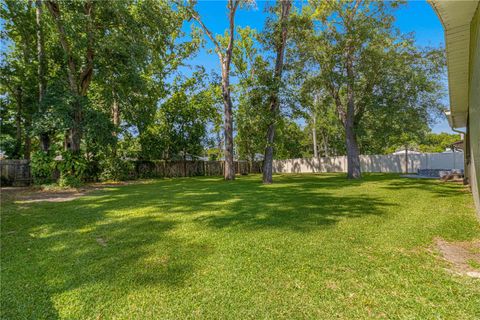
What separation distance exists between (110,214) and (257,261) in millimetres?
3818

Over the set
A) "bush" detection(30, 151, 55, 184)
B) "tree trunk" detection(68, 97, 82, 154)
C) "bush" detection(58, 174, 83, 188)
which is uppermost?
"tree trunk" detection(68, 97, 82, 154)

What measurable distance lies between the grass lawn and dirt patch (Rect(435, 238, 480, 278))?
5.1 inches

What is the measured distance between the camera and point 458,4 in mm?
2816

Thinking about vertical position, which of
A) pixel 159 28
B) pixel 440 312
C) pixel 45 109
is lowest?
pixel 440 312

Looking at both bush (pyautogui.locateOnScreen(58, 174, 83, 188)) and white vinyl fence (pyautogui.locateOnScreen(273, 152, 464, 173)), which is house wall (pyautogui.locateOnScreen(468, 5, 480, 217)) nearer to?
bush (pyautogui.locateOnScreen(58, 174, 83, 188))

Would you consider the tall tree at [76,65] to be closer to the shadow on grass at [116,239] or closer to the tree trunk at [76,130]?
the tree trunk at [76,130]

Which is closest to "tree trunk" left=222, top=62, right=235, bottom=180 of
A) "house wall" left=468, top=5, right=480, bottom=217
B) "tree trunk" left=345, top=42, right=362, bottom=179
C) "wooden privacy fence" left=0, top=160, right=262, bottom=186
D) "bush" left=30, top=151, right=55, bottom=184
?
"wooden privacy fence" left=0, top=160, right=262, bottom=186

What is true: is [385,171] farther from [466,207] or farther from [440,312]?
[440,312]

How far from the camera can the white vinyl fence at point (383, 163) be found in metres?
17.7

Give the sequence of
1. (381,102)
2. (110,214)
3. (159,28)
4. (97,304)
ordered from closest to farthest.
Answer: (97,304) < (110,214) < (159,28) < (381,102)

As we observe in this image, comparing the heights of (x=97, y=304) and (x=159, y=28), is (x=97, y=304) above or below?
below

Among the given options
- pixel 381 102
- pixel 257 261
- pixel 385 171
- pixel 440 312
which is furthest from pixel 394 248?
pixel 385 171

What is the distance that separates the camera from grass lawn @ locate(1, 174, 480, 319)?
206 cm

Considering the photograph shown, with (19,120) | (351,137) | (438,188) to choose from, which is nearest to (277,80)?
(351,137)
